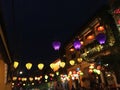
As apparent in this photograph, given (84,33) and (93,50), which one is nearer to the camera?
(93,50)

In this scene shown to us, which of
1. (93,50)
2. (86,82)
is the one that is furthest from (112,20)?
(86,82)

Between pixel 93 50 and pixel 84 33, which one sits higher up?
pixel 84 33

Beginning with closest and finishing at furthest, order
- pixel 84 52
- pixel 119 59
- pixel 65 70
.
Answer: pixel 119 59 < pixel 84 52 < pixel 65 70

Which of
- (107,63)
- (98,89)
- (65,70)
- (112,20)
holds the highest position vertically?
(112,20)

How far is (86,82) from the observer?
2811cm

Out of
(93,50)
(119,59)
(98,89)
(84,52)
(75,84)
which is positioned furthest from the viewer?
(75,84)

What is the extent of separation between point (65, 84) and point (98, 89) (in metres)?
16.8

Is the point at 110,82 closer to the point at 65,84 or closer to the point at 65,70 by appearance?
the point at 65,70

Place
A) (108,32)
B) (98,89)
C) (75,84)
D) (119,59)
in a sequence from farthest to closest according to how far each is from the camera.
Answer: (75,84)
(98,89)
(108,32)
(119,59)

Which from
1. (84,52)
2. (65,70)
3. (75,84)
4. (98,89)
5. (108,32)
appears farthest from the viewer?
(65,70)

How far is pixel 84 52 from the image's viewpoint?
89.9 feet

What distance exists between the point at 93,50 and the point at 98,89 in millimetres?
4520

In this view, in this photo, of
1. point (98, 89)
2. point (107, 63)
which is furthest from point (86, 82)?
point (107, 63)

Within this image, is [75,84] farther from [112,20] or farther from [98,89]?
[112,20]
